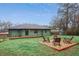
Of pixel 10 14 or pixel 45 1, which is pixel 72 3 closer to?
pixel 45 1

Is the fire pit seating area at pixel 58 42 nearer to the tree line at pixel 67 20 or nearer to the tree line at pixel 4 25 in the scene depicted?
the tree line at pixel 67 20

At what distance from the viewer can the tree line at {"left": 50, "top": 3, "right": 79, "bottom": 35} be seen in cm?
273

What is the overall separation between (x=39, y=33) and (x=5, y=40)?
43 cm

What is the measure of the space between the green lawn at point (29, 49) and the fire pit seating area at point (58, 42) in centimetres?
5

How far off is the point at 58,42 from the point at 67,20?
0.98 ft

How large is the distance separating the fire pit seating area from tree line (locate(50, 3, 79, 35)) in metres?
0.10

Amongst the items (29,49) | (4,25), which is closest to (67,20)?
(29,49)

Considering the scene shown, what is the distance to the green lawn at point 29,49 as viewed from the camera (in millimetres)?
2711

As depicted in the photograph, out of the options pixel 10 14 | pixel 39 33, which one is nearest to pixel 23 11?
pixel 10 14

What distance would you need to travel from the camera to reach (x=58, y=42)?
9.05ft

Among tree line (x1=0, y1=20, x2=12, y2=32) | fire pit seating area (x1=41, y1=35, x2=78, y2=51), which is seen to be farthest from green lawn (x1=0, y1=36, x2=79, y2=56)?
tree line (x1=0, y1=20, x2=12, y2=32)

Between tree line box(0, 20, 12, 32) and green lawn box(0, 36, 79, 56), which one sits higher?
tree line box(0, 20, 12, 32)

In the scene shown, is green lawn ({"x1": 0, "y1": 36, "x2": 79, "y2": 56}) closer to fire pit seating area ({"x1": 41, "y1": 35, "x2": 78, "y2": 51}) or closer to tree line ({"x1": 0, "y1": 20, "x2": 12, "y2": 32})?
fire pit seating area ({"x1": 41, "y1": 35, "x2": 78, "y2": 51})

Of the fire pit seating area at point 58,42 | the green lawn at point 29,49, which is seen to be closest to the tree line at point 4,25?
the green lawn at point 29,49
